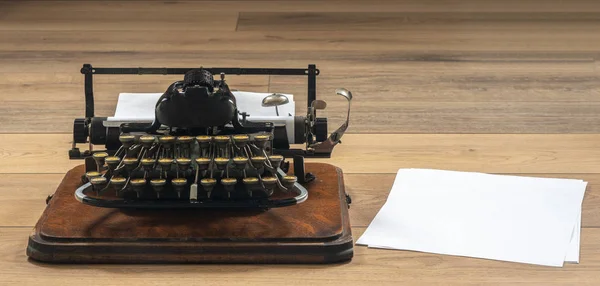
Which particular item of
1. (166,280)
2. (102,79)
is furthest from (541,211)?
(102,79)

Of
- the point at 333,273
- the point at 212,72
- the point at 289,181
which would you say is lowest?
the point at 333,273

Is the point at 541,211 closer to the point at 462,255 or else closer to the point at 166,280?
the point at 462,255

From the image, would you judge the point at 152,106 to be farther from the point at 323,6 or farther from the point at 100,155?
the point at 323,6

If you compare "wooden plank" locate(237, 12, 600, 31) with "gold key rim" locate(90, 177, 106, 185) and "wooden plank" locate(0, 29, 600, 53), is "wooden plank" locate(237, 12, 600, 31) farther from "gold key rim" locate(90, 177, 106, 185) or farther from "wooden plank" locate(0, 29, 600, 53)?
"gold key rim" locate(90, 177, 106, 185)

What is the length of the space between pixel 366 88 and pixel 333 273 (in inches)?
31.7

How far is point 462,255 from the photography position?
1.33 meters

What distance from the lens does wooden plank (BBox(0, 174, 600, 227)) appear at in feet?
4.76

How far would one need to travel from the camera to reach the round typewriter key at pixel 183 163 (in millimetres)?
1299

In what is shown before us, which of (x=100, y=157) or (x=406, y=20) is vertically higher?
(x=406, y=20)

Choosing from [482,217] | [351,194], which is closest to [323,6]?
[351,194]

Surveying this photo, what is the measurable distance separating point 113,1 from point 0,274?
1546mm

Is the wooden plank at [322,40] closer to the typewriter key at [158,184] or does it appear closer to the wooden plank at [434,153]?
the wooden plank at [434,153]

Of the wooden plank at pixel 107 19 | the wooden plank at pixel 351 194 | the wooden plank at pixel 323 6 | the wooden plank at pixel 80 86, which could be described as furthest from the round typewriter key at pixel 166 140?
the wooden plank at pixel 323 6

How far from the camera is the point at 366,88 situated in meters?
2.04
